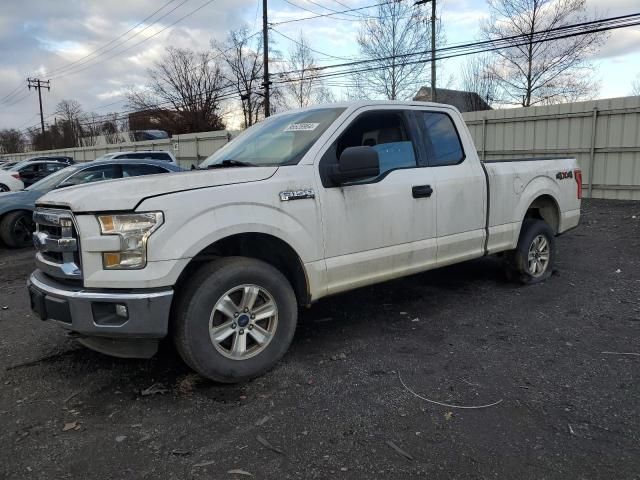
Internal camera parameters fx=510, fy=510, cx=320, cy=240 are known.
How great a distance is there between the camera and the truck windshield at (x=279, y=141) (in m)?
4.01

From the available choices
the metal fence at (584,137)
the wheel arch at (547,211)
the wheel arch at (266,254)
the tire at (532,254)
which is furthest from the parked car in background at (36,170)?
the tire at (532,254)

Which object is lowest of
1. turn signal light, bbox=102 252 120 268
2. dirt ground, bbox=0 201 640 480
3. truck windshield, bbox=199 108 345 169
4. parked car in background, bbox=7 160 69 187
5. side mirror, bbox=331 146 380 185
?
dirt ground, bbox=0 201 640 480

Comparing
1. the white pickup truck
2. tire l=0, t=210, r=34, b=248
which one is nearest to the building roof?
tire l=0, t=210, r=34, b=248

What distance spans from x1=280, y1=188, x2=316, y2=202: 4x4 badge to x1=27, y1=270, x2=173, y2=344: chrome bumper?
103 cm

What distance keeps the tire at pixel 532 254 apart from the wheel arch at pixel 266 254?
303 cm

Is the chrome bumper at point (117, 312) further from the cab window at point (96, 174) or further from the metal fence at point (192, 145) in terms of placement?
the metal fence at point (192, 145)

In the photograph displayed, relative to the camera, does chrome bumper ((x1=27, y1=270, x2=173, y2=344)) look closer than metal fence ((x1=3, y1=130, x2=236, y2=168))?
Yes

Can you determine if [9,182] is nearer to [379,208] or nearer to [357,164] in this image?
[379,208]

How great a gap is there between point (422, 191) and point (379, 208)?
0.53 metres

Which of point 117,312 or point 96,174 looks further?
point 96,174

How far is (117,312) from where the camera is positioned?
3104 mm

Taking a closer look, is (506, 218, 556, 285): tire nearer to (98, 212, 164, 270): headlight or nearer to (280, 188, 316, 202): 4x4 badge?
(280, 188, 316, 202): 4x4 badge

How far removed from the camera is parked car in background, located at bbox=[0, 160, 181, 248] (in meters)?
9.45

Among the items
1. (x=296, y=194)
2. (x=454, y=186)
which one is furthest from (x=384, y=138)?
(x=296, y=194)
